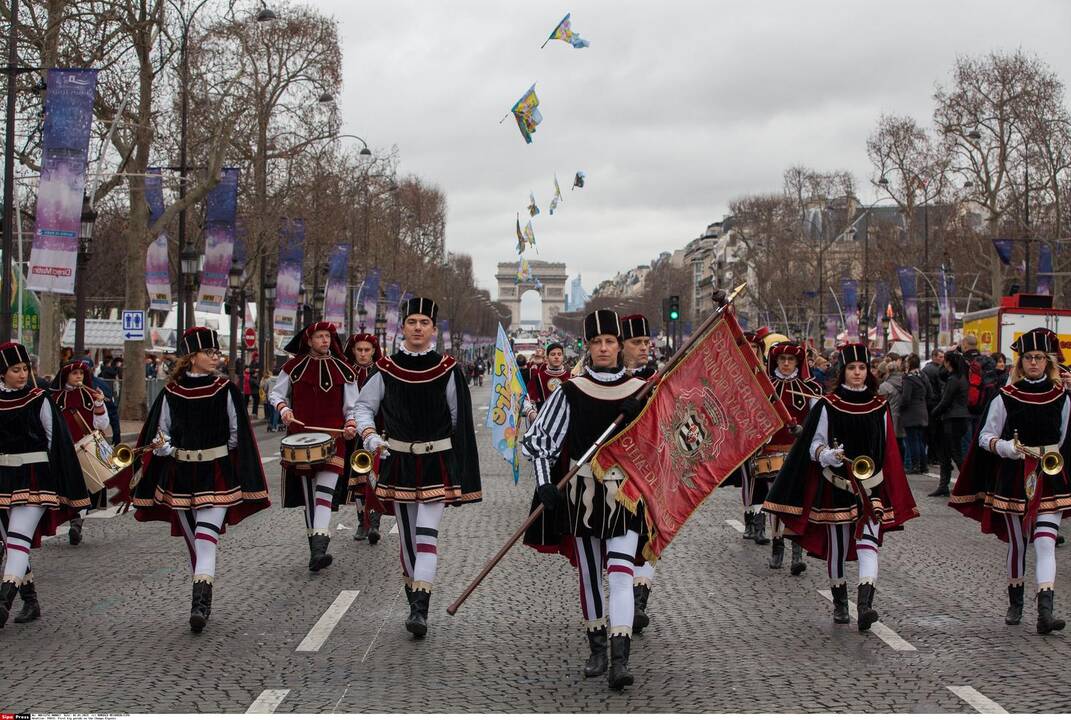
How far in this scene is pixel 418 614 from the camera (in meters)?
8.06

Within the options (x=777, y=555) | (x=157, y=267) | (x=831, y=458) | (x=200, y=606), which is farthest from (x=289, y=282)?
(x=831, y=458)

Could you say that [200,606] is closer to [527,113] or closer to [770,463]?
[770,463]

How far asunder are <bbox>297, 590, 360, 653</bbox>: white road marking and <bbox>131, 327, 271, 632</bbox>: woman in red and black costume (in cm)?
80

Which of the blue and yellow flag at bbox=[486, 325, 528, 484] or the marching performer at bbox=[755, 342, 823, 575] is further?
the blue and yellow flag at bbox=[486, 325, 528, 484]

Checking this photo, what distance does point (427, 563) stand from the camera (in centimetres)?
827

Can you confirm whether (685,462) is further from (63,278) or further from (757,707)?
(63,278)

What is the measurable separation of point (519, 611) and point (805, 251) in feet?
272

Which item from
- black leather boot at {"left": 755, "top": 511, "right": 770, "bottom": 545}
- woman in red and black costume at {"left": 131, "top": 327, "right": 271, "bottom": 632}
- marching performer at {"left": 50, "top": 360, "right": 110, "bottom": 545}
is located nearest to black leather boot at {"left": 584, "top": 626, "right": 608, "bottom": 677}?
woman in red and black costume at {"left": 131, "top": 327, "right": 271, "bottom": 632}

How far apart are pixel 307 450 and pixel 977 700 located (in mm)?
5882

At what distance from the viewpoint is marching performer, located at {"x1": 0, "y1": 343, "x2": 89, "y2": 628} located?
8.63 meters

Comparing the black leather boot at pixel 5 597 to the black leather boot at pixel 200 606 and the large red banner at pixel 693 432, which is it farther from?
the large red banner at pixel 693 432

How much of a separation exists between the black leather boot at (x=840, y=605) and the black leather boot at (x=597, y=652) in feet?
7.20

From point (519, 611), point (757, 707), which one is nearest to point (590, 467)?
point (757, 707)

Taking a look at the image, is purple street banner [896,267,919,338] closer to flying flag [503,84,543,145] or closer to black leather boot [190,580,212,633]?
flying flag [503,84,543,145]
